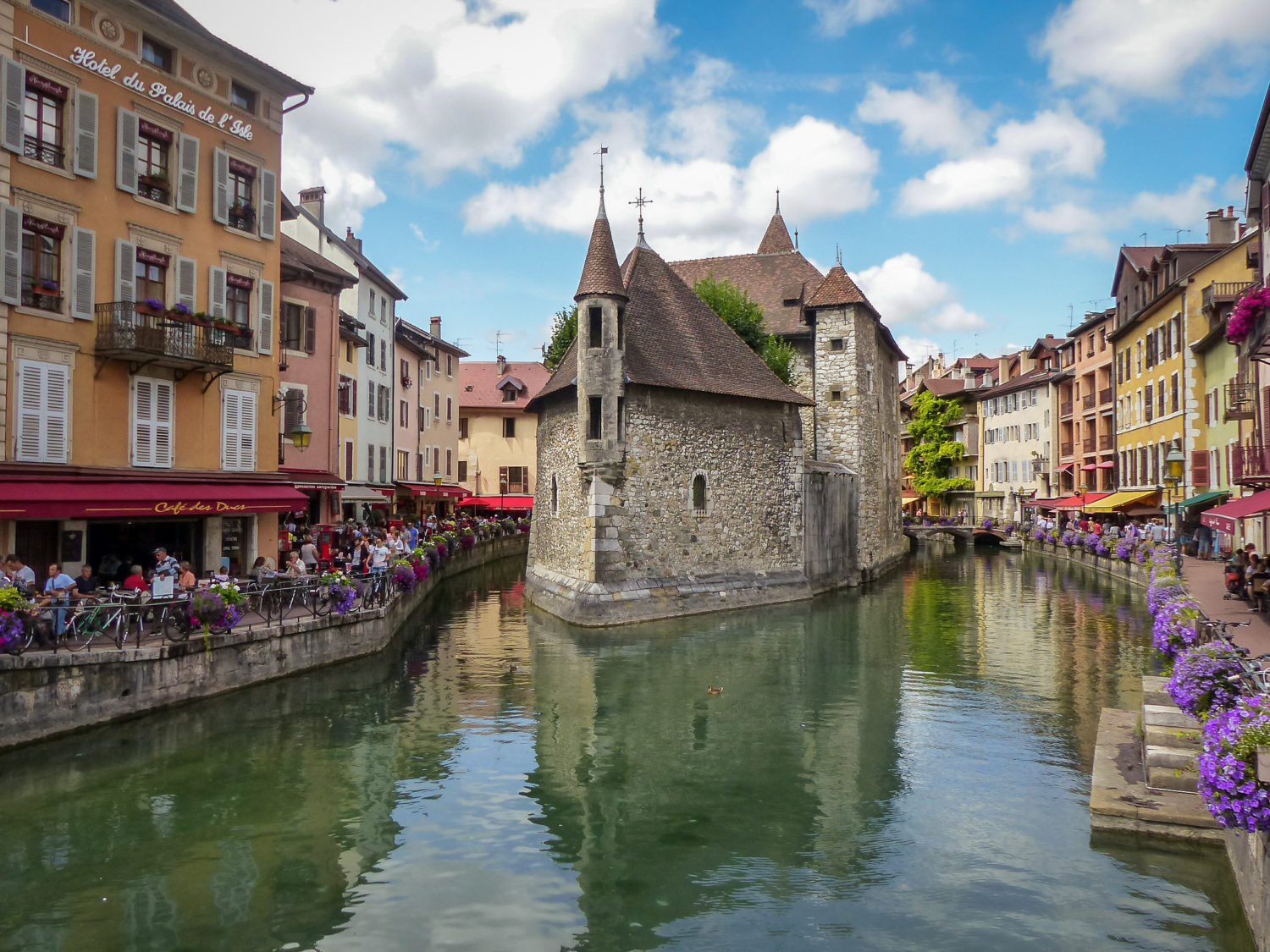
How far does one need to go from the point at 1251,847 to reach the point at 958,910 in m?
2.24

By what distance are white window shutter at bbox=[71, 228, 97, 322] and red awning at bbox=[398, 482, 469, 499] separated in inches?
836

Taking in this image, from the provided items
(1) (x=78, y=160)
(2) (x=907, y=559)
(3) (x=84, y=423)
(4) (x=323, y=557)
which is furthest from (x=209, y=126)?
(2) (x=907, y=559)

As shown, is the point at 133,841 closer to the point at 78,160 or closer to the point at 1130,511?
the point at 78,160

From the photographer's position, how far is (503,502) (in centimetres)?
5294

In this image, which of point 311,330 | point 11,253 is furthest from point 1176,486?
point 11,253

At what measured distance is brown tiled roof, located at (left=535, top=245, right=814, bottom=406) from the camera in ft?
81.1

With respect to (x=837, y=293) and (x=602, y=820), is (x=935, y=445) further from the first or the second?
(x=602, y=820)

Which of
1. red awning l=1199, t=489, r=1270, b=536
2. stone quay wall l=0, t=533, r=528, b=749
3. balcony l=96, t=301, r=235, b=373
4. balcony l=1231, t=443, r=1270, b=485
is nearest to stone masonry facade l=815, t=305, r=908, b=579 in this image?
balcony l=1231, t=443, r=1270, b=485

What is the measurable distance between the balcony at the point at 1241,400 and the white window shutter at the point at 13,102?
2726 centimetres

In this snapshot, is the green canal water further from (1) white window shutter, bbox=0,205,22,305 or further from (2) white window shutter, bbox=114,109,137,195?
(2) white window shutter, bbox=114,109,137,195

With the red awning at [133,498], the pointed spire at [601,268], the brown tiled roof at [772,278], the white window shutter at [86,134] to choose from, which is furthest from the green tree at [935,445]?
the white window shutter at [86,134]

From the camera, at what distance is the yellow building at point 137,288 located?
1523 centimetres

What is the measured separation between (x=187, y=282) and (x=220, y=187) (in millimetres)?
2152

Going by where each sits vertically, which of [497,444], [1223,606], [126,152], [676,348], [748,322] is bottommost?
[1223,606]
